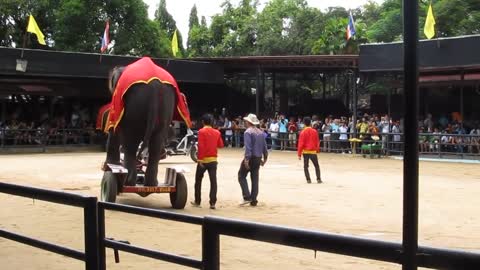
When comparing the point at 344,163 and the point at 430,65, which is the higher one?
the point at 430,65

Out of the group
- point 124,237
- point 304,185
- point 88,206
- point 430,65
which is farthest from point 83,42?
point 88,206

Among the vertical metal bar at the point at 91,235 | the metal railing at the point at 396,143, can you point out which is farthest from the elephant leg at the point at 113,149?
the metal railing at the point at 396,143

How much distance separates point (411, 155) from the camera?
7.82ft

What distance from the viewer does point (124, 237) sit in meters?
7.55

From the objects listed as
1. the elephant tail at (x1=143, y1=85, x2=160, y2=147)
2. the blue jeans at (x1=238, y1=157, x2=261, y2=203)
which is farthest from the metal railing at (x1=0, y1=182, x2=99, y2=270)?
the blue jeans at (x1=238, y1=157, x2=261, y2=203)

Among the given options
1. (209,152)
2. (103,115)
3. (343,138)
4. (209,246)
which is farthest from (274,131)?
(209,246)

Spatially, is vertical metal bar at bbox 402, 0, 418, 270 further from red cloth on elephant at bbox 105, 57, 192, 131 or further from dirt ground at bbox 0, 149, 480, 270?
red cloth on elephant at bbox 105, 57, 192, 131

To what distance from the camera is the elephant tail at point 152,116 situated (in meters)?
10.4

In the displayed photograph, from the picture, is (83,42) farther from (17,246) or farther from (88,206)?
(88,206)

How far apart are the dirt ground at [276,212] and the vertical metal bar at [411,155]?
1283mm

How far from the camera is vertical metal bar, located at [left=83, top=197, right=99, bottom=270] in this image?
4.04 metres

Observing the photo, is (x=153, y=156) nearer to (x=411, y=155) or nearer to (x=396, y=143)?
(x=411, y=155)

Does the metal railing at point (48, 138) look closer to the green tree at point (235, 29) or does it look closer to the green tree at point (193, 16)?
the green tree at point (235, 29)

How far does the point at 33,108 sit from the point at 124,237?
24.1 meters
